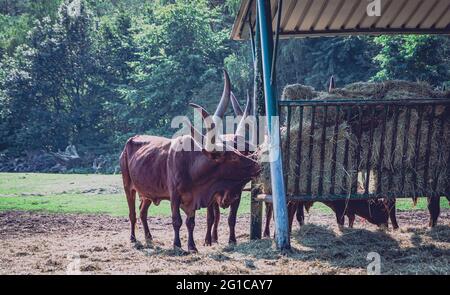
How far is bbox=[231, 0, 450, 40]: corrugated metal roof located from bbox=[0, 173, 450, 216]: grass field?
14.9 ft

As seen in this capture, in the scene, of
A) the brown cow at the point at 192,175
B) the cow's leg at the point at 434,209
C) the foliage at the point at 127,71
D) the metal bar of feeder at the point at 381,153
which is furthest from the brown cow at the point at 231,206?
the foliage at the point at 127,71

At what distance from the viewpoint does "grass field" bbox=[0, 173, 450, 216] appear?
49.0 ft

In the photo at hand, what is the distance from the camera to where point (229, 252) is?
29.0 ft

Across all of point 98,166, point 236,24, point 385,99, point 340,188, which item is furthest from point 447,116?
point 98,166

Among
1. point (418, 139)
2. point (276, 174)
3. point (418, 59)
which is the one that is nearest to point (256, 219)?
point (276, 174)

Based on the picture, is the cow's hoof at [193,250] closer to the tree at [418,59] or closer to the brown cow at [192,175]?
the brown cow at [192,175]

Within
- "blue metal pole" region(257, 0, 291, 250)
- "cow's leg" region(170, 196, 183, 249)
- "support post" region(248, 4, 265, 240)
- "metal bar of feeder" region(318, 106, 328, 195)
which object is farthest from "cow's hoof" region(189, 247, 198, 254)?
"metal bar of feeder" region(318, 106, 328, 195)

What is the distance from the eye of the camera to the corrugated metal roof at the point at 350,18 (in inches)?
388

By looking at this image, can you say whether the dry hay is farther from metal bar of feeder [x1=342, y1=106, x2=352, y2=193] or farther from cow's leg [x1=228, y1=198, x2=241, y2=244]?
cow's leg [x1=228, y1=198, x2=241, y2=244]

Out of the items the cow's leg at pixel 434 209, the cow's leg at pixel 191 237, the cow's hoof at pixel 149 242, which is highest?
the cow's leg at pixel 434 209

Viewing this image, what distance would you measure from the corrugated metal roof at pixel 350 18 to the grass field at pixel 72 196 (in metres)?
4.53

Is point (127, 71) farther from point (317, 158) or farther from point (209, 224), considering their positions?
point (317, 158)

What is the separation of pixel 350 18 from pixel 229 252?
428 cm

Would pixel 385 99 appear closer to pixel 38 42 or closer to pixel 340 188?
pixel 340 188
